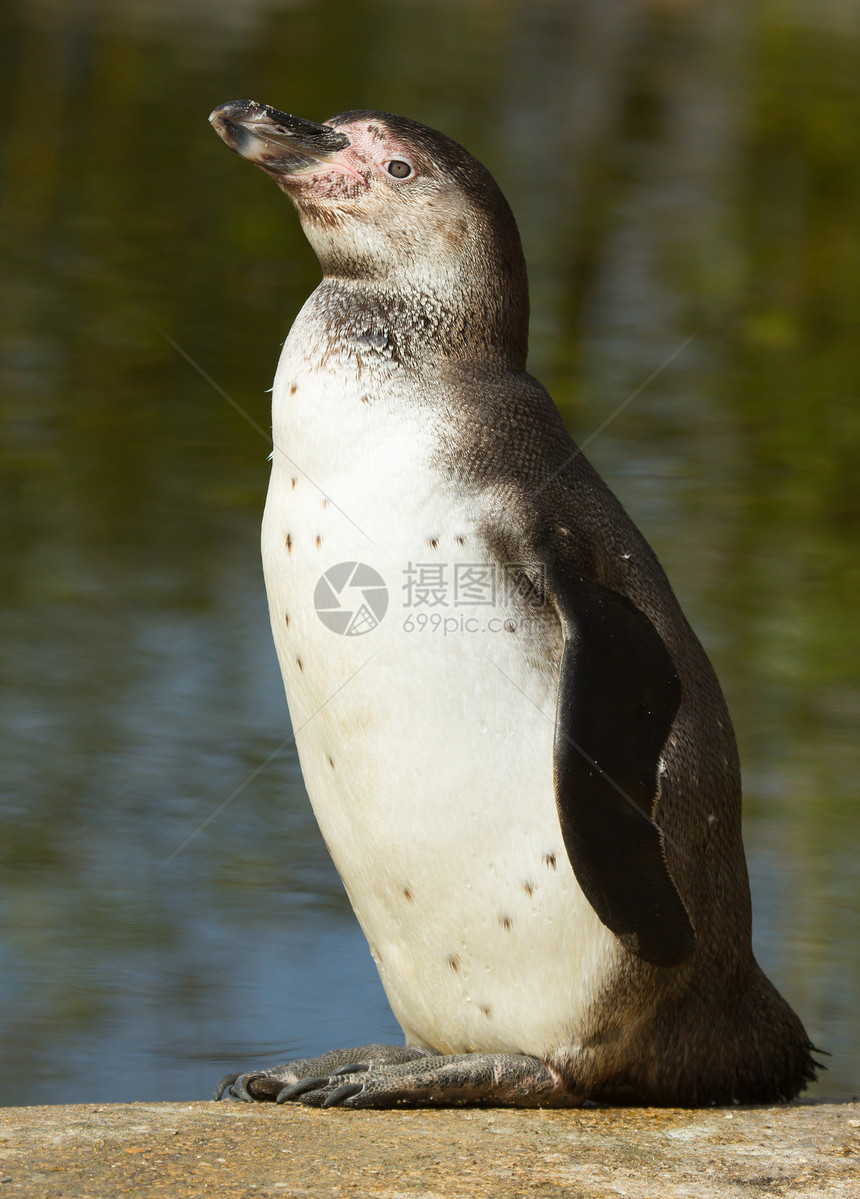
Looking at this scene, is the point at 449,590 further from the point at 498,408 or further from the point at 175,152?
the point at 175,152

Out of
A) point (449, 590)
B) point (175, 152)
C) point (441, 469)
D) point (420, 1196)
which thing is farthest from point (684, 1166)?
point (175, 152)

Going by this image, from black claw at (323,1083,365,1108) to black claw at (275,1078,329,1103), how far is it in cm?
5

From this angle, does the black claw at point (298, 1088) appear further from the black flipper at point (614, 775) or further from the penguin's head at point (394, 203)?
the penguin's head at point (394, 203)

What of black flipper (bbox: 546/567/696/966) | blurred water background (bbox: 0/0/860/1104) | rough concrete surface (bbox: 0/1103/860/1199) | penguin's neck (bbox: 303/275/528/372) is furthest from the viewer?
blurred water background (bbox: 0/0/860/1104)

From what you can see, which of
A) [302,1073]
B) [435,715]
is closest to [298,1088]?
[302,1073]

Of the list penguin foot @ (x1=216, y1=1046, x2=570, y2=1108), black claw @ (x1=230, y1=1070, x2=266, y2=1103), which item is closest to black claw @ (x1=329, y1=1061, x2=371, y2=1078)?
penguin foot @ (x1=216, y1=1046, x2=570, y2=1108)

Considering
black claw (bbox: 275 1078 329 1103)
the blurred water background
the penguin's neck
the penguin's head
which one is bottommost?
the blurred water background

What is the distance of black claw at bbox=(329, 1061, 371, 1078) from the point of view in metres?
2.47

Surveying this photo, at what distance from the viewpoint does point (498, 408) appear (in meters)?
2.57

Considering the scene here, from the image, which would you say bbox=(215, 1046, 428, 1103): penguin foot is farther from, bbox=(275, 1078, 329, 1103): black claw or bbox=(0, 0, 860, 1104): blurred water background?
bbox=(0, 0, 860, 1104): blurred water background

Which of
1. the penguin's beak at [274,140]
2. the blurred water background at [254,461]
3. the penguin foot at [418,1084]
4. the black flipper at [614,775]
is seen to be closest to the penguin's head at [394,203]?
the penguin's beak at [274,140]

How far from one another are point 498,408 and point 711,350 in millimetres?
8721

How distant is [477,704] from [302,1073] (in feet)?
1.92

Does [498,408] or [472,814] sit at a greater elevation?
[498,408]
